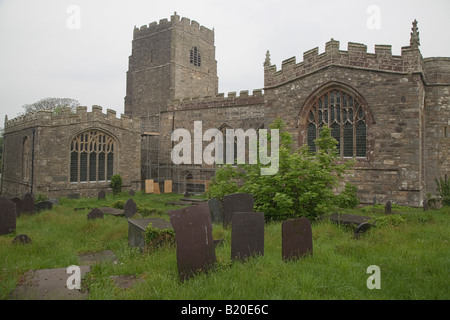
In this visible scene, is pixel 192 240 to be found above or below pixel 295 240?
above

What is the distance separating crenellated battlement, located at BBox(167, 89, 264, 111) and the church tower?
6.98 m

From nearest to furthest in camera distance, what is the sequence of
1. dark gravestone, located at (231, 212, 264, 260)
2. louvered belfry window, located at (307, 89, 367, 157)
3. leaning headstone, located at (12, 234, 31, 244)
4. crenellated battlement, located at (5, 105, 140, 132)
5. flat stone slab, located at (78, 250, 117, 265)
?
dark gravestone, located at (231, 212, 264, 260)
flat stone slab, located at (78, 250, 117, 265)
leaning headstone, located at (12, 234, 31, 244)
louvered belfry window, located at (307, 89, 367, 157)
crenellated battlement, located at (5, 105, 140, 132)

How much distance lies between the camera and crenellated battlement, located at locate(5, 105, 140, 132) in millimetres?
16922

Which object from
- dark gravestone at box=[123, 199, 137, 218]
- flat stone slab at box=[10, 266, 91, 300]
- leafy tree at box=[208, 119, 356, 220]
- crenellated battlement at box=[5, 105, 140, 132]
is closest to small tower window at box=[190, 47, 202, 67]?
crenellated battlement at box=[5, 105, 140, 132]

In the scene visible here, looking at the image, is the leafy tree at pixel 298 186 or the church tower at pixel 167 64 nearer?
the leafy tree at pixel 298 186

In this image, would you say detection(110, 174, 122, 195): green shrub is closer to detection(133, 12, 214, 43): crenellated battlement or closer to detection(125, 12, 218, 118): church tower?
detection(125, 12, 218, 118): church tower

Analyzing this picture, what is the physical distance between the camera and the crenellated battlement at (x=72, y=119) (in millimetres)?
16922

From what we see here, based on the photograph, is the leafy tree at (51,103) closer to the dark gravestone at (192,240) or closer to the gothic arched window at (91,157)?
the gothic arched window at (91,157)

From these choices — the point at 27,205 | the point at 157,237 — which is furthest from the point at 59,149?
the point at 157,237

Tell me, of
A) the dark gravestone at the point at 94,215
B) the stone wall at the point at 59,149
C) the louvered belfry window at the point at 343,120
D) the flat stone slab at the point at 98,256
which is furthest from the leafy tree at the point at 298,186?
the stone wall at the point at 59,149

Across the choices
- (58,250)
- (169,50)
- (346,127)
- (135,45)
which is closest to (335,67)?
(346,127)

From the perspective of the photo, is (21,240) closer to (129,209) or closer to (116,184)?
(129,209)

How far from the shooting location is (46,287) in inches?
161

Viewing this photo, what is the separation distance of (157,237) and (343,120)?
1024 cm
